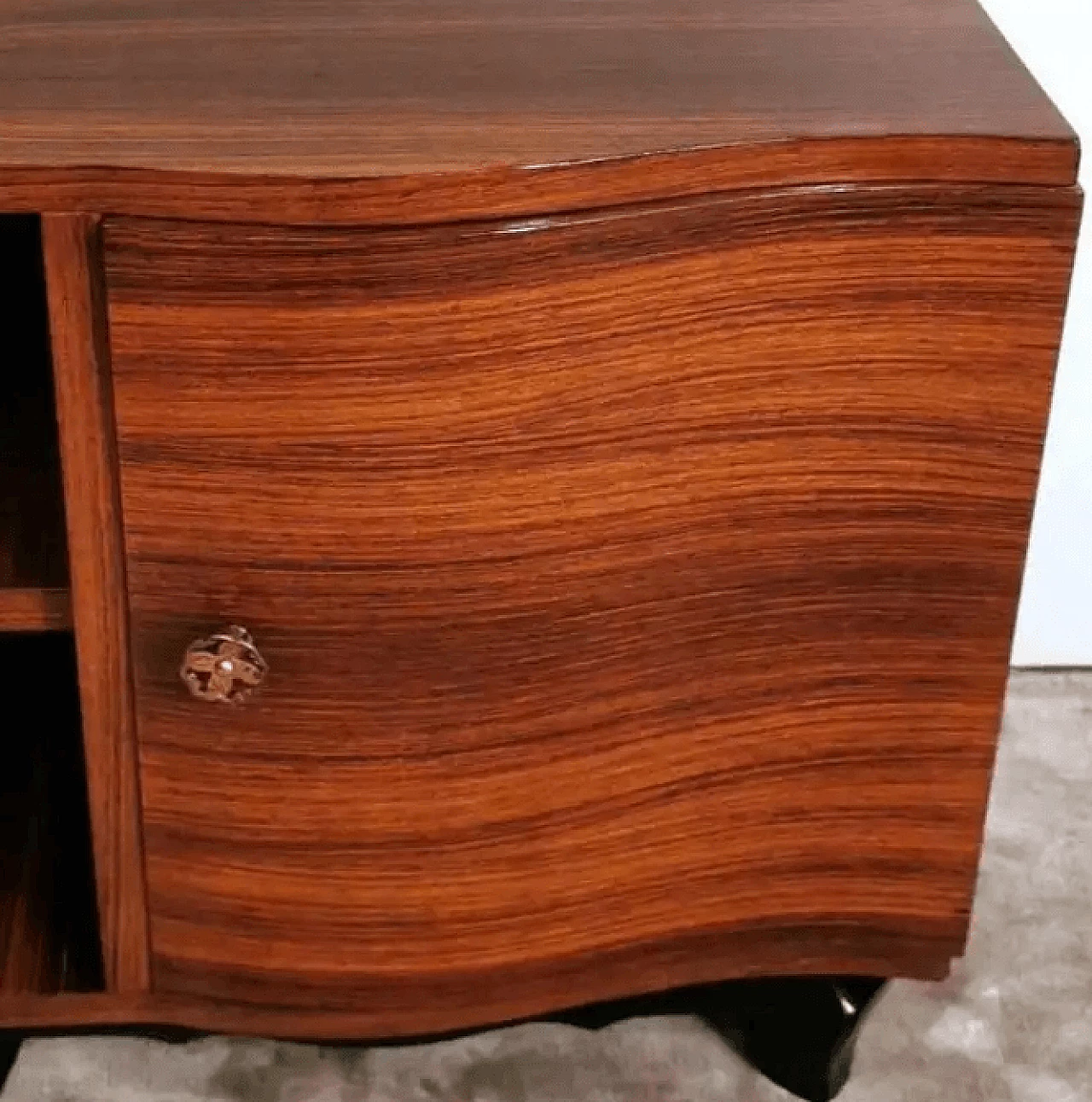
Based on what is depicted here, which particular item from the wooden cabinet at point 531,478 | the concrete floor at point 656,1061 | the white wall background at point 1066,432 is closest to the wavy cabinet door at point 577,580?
the wooden cabinet at point 531,478

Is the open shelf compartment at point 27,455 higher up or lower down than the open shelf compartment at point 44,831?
higher up

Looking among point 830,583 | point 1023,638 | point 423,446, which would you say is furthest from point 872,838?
point 1023,638

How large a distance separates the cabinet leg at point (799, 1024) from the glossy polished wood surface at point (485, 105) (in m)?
0.47

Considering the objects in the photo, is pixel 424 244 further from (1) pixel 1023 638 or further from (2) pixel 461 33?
→ (1) pixel 1023 638

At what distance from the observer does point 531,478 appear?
0.77 m

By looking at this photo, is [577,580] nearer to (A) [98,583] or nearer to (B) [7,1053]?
(A) [98,583]

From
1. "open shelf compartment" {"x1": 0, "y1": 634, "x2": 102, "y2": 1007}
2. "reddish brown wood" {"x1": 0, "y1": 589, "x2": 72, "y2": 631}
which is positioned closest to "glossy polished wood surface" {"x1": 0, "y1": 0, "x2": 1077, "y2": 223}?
"reddish brown wood" {"x1": 0, "y1": 589, "x2": 72, "y2": 631}

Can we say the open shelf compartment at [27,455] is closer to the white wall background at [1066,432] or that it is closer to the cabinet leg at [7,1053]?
the cabinet leg at [7,1053]

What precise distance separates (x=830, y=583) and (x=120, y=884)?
1.20 feet

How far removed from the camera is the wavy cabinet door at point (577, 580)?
2.41 ft

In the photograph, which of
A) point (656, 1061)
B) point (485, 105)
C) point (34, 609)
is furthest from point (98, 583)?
point (656, 1061)

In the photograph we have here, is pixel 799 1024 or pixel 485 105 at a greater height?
pixel 485 105

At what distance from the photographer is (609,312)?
0.74 metres

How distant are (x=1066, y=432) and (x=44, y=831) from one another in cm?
75
